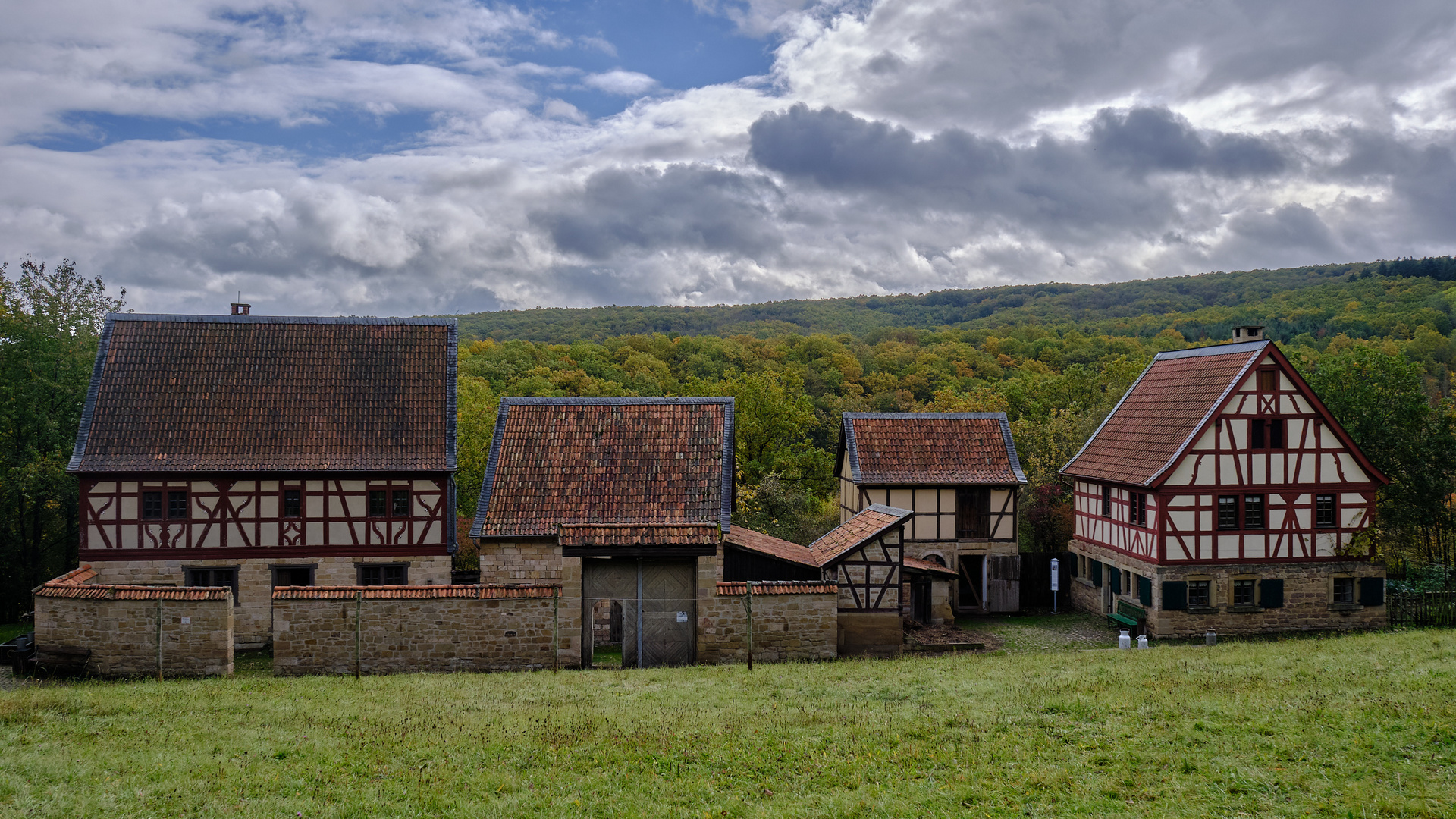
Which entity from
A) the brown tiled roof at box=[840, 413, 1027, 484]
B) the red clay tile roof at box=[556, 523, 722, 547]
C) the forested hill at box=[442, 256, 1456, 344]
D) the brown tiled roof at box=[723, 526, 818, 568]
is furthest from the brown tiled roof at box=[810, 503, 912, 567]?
the forested hill at box=[442, 256, 1456, 344]

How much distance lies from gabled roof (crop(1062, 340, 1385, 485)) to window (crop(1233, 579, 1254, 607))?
3958mm

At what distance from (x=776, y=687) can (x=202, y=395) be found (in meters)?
18.7

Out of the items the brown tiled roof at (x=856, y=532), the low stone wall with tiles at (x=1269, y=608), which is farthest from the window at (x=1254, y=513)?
the brown tiled roof at (x=856, y=532)

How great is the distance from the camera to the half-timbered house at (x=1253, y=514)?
2483 cm

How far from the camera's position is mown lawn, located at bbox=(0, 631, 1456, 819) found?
9.87 m

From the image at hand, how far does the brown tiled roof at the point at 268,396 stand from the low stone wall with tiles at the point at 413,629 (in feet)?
20.7

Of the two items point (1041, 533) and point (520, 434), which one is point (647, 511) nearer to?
point (520, 434)

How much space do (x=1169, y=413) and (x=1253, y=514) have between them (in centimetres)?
369

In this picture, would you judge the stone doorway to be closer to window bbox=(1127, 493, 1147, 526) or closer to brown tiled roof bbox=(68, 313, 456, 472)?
brown tiled roof bbox=(68, 313, 456, 472)

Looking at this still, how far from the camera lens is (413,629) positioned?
60.5 ft

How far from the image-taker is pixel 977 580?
29469 mm

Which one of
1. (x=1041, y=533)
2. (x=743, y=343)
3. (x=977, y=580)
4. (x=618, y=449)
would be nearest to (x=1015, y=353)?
(x=743, y=343)

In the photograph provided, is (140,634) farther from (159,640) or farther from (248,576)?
(248,576)

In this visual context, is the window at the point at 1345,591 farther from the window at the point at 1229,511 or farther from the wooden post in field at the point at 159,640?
the wooden post in field at the point at 159,640
